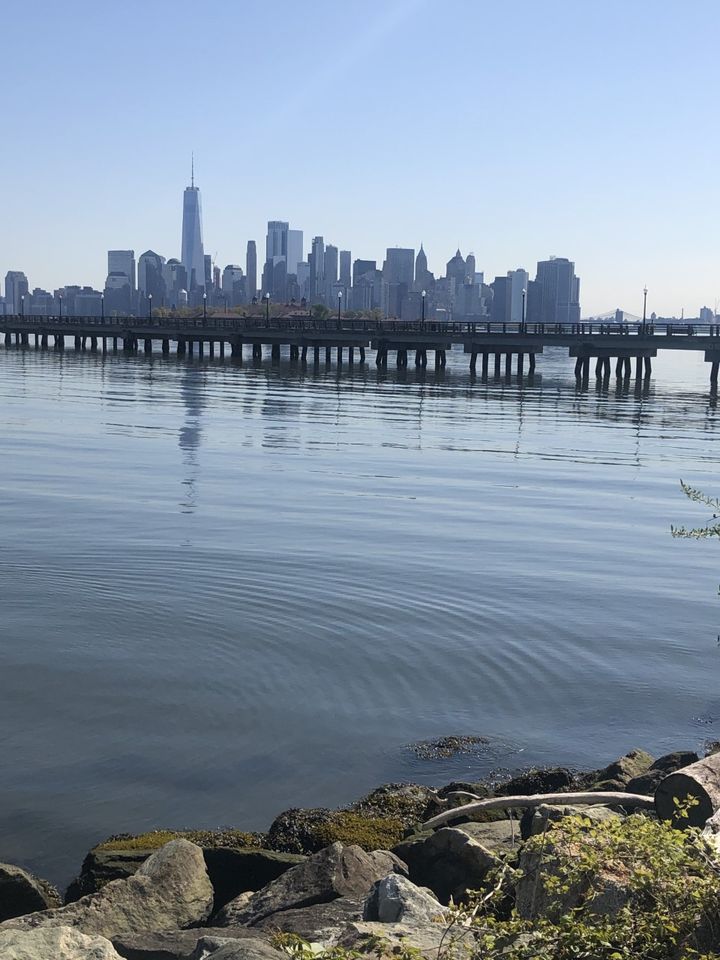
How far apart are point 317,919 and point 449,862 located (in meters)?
1.26

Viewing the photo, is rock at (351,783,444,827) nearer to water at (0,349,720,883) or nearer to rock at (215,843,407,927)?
water at (0,349,720,883)

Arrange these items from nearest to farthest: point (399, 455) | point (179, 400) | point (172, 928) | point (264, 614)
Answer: point (172, 928)
point (264, 614)
point (399, 455)
point (179, 400)

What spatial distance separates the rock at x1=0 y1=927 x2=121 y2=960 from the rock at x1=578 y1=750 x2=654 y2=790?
531cm

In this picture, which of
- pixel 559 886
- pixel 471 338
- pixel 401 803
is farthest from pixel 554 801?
pixel 471 338

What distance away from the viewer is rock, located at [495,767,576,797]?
11.1 metres

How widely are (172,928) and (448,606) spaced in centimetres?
1069

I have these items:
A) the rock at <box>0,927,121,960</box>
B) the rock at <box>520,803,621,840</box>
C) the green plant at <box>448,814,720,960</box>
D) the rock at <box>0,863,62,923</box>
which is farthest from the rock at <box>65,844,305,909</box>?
the green plant at <box>448,814,720,960</box>

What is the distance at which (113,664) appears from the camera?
14914 mm

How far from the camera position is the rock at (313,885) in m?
7.95

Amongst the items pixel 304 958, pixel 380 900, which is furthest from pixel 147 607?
pixel 304 958

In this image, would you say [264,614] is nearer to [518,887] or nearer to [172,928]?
[172,928]

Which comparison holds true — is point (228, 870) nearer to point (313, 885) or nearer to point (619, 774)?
point (313, 885)

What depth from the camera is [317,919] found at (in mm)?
7559

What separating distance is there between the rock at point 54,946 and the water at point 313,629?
2982mm
